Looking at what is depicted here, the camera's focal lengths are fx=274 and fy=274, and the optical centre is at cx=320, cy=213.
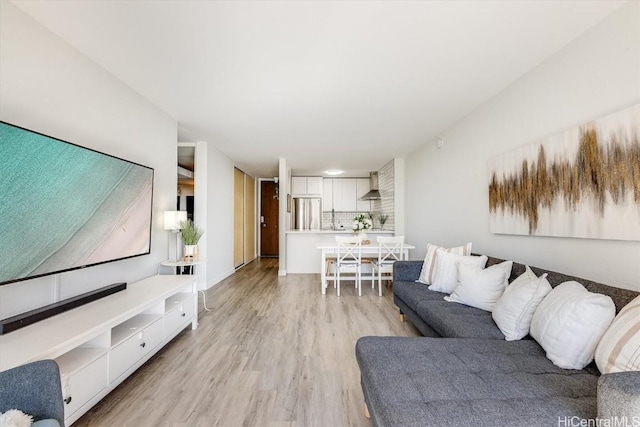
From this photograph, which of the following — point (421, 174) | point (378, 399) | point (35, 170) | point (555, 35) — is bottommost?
point (378, 399)

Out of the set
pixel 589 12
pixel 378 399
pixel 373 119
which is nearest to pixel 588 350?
pixel 378 399

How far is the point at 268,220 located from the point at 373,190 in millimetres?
3555

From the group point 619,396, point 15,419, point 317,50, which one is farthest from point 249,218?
point 619,396

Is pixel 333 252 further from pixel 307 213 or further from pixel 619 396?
pixel 619 396

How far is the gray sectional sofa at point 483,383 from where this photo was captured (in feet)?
3.17

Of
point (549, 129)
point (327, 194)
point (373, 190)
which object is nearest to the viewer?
point (549, 129)

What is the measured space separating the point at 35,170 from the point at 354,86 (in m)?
2.48

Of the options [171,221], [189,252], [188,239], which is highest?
[171,221]

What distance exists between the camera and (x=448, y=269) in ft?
8.99

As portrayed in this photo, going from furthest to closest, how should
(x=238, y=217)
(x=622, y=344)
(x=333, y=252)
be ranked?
(x=238, y=217) → (x=333, y=252) → (x=622, y=344)

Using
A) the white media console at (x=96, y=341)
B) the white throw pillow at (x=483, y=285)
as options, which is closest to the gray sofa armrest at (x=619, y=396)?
the white throw pillow at (x=483, y=285)

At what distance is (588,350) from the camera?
133 centimetres

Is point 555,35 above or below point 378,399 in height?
above

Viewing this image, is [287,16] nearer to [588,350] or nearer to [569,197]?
[569,197]
